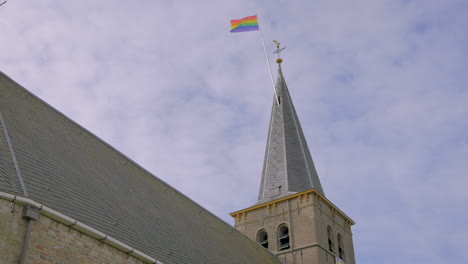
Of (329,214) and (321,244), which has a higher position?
(329,214)

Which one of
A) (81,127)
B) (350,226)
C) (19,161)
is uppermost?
(350,226)

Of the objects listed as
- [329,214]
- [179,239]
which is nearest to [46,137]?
[179,239]

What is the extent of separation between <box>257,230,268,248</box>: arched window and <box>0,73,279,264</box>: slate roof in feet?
18.9

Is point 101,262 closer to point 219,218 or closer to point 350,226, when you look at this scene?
point 219,218

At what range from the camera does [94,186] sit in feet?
54.3

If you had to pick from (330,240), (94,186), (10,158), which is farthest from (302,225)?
(10,158)

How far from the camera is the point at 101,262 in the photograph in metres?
13.7

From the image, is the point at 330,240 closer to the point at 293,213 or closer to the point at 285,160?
the point at 293,213

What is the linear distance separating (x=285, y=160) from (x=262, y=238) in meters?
4.70

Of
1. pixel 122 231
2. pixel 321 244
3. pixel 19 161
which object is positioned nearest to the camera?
pixel 19 161

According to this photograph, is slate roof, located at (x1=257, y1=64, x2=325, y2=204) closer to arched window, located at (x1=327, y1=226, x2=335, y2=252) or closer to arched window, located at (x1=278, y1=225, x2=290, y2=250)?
arched window, located at (x1=278, y1=225, x2=290, y2=250)

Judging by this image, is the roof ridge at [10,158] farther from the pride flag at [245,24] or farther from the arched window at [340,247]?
the pride flag at [245,24]

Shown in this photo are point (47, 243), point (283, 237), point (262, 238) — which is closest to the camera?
point (47, 243)

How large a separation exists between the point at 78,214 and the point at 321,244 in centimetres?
1572
